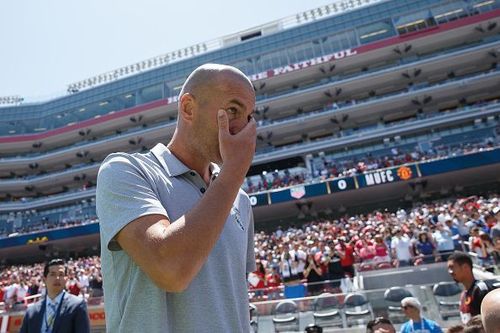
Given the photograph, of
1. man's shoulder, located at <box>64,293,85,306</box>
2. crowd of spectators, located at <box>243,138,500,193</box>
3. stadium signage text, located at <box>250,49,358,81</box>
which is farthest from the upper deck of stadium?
man's shoulder, located at <box>64,293,85,306</box>

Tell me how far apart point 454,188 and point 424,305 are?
1038 inches

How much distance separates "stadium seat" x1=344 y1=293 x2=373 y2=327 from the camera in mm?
6907

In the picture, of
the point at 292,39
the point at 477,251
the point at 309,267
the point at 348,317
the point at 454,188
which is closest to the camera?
the point at 348,317

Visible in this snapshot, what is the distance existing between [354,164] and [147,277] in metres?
32.2

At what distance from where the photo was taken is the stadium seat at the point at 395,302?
6312mm

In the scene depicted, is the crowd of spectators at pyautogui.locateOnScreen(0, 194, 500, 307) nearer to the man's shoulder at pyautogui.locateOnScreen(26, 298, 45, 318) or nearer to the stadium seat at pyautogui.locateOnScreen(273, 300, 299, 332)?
the stadium seat at pyautogui.locateOnScreen(273, 300, 299, 332)

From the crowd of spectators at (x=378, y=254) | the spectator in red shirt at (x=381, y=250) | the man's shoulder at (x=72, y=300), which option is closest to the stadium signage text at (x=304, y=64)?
the crowd of spectators at (x=378, y=254)

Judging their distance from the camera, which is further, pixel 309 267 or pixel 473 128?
pixel 473 128

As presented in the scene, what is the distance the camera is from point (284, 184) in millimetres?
31719

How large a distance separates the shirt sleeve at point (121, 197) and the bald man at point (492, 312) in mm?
1315

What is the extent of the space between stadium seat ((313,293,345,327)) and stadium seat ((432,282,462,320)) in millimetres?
1721

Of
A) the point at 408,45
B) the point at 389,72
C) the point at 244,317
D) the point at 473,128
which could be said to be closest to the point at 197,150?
the point at 244,317

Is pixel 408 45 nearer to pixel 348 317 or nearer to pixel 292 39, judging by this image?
pixel 292 39

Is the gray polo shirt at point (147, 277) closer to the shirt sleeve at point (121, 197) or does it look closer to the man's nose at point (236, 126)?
the shirt sleeve at point (121, 197)
